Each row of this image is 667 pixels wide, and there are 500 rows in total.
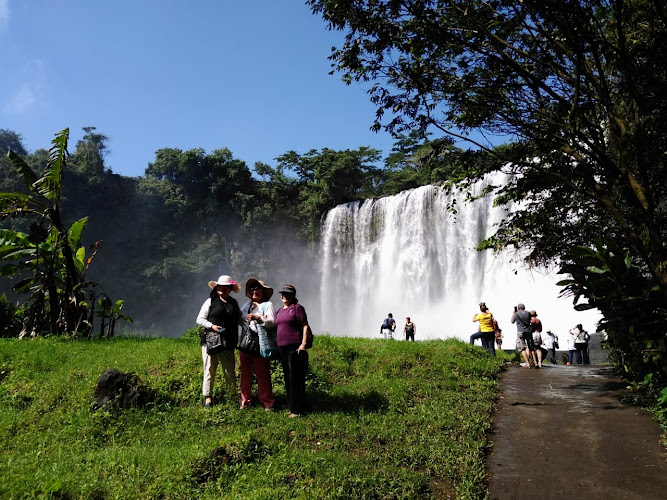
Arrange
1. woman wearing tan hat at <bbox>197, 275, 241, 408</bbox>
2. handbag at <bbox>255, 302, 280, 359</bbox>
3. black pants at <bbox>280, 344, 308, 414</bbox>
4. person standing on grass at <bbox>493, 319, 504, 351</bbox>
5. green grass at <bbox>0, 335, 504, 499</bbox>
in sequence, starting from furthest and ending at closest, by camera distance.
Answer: person standing on grass at <bbox>493, 319, 504, 351</bbox>, woman wearing tan hat at <bbox>197, 275, 241, 408</bbox>, handbag at <bbox>255, 302, 280, 359</bbox>, black pants at <bbox>280, 344, 308, 414</bbox>, green grass at <bbox>0, 335, 504, 499</bbox>

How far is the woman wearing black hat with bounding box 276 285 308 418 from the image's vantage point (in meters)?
5.43

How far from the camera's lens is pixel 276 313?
5770mm

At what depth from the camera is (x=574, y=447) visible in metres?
5.15

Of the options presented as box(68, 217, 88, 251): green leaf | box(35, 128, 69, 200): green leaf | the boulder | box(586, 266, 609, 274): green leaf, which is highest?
box(35, 128, 69, 200): green leaf

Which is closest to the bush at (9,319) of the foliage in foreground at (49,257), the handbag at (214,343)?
the foliage in foreground at (49,257)

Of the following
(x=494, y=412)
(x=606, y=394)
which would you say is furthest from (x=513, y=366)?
(x=494, y=412)

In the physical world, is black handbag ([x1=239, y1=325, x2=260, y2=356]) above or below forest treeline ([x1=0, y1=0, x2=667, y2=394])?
below

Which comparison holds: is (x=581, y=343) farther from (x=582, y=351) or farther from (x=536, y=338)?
(x=536, y=338)

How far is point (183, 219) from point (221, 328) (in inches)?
1532

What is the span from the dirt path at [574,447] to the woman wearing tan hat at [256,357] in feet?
8.45

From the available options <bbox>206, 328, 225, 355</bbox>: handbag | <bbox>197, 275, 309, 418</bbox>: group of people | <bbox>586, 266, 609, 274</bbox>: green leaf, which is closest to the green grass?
<bbox>197, 275, 309, 418</bbox>: group of people

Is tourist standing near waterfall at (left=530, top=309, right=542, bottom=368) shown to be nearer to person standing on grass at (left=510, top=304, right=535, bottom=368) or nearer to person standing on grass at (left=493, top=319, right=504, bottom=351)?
person standing on grass at (left=510, top=304, right=535, bottom=368)

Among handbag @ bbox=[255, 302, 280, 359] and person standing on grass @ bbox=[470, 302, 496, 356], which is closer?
handbag @ bbox=[255, 302, 280, 359]

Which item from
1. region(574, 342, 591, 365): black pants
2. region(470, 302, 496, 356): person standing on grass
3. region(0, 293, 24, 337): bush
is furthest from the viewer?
region(574, 342, 591, 365): black pants
